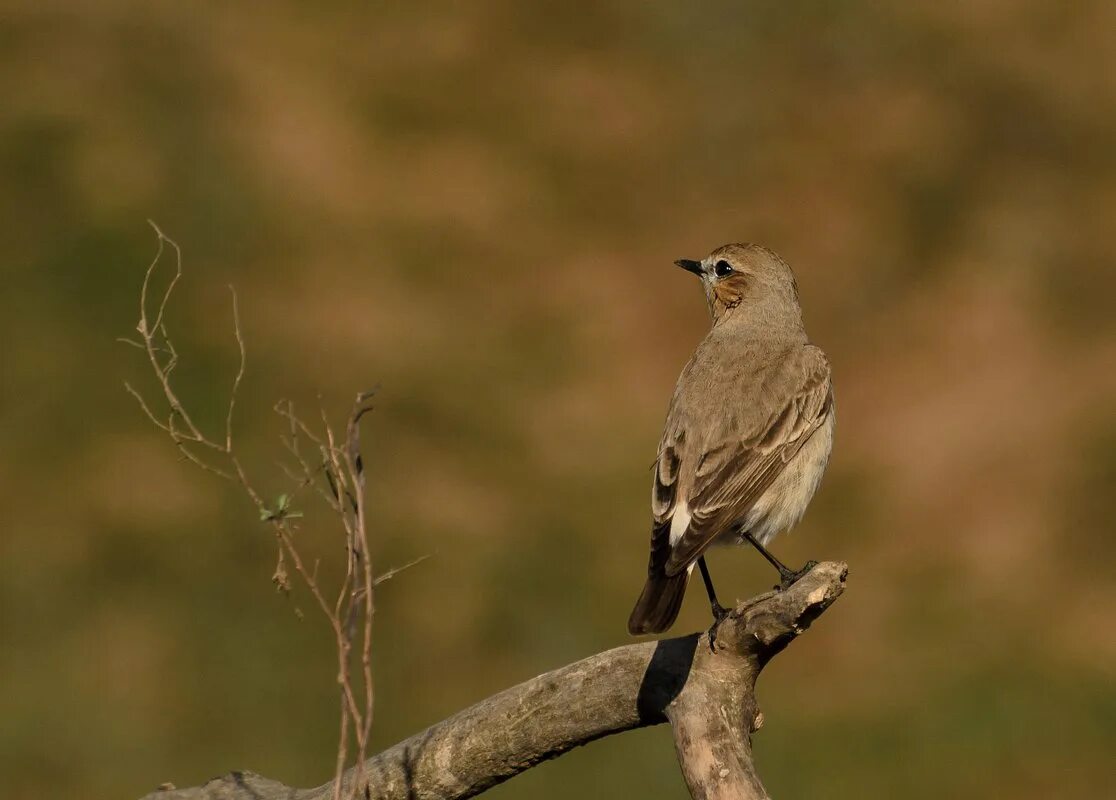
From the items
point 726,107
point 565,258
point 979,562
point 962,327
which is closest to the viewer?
point 979,562

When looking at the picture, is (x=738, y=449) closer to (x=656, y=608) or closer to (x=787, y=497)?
(x=787, y=497)

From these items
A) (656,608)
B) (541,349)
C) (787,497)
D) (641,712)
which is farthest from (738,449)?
(541,349)

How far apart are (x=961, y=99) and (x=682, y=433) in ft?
44.0

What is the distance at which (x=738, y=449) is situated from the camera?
808 centimetres

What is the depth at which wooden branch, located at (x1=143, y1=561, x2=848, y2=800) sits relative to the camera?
21.2 ft

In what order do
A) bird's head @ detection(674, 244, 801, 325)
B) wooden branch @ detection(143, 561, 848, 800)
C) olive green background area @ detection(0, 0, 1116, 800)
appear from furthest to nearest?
olive green background area @ detection(0, 0, 1116, 800) < bird's head @ detection(674, 244, 801, 325) < wooden branch @ detection(143, 561, 848, 800)

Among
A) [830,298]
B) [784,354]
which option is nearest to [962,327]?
[830,298]

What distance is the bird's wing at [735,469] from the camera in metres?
7.54

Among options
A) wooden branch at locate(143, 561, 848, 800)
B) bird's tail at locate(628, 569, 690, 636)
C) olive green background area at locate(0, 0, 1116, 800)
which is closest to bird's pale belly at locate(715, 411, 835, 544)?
bird's tail at locate(628, 569, 690, 636)

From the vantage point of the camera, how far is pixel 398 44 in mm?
21672

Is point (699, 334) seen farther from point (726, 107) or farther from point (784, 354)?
point (784, 354)

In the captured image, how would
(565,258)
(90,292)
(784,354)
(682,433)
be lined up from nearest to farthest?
1. (682,433)
2. (784,354)
3. (90,292)
4. (565,258)

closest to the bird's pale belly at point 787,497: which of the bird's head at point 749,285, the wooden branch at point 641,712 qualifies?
the bird's head at point 749,285

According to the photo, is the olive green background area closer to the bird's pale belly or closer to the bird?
the bird
